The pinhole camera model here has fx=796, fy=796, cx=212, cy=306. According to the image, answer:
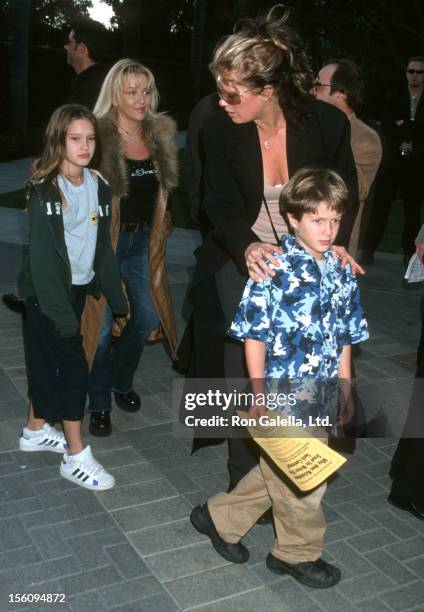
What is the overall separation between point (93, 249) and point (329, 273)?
1.41 meters

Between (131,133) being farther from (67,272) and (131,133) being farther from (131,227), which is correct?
(67,272)

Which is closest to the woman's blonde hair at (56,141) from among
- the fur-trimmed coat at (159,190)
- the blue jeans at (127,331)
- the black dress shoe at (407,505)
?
the fur-trimmed coat at (159,190)

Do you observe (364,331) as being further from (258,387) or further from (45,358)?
(45,358)

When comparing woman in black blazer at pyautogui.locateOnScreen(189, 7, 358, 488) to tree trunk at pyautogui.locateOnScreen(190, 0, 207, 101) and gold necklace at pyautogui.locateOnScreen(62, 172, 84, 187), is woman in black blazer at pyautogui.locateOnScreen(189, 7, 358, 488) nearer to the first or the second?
gold necklace at pyautogui.locateOnScreen(62, 172, 84, 187)

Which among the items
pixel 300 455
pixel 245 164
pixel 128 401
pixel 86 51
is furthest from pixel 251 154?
pixel 86 51

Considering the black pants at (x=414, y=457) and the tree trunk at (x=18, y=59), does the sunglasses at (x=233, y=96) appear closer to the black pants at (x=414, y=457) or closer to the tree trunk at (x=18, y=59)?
the black pants at (x=414, y=457)

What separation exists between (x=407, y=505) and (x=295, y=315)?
152 cm

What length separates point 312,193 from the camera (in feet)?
9.82

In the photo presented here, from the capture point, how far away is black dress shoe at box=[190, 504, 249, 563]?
135 inches

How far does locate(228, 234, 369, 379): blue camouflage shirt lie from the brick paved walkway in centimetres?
92

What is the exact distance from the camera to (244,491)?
3385 mm

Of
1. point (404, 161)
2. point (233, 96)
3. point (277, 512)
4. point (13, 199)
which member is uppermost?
point (233, 96)

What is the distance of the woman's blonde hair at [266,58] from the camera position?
10.2 ft

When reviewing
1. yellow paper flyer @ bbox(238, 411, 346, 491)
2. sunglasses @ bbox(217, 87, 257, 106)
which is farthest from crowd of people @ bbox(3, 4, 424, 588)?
yellow paper flyer @ bbox(238, 411, 346, 491)
